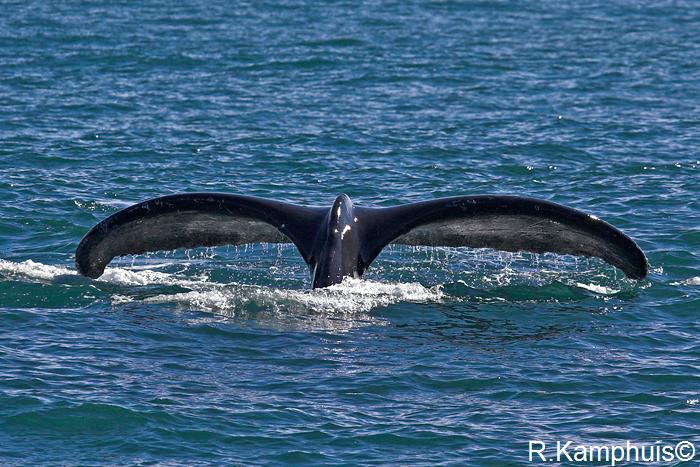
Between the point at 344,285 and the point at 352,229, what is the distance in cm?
62

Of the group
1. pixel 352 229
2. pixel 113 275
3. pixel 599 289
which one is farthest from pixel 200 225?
pixel 599 289

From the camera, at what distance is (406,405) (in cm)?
1382

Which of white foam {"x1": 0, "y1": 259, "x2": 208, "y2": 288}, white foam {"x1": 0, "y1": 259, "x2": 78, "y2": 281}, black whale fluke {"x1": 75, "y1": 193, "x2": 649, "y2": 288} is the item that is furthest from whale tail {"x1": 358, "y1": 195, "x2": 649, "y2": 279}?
white foam {"x1": 0, "y1": 259, "x2": 78, "y2": 281}

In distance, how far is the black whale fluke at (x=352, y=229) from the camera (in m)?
15.9

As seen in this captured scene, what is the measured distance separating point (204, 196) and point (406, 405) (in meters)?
3.79

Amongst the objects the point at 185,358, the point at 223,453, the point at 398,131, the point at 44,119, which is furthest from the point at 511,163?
the point at 223,453

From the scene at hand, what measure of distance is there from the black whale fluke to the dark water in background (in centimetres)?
61

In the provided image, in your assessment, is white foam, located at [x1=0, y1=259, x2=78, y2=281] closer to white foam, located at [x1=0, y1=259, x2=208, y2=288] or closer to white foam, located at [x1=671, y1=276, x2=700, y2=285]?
white foam, located at [x1=0, y1=259, x2=208, y2=288]

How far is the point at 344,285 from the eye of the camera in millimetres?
16438

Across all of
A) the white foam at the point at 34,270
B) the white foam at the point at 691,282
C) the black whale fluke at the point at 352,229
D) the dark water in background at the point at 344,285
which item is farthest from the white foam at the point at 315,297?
the white foam at the point at 691,282

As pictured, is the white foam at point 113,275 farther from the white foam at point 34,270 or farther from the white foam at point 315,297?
the white foam at point 315,297

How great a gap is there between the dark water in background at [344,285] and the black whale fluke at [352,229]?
0.61 m

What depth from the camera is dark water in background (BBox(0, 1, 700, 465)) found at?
13.4 metres

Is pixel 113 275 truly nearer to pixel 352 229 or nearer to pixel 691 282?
pixel 352 229
